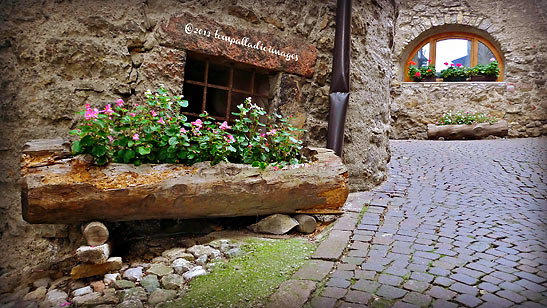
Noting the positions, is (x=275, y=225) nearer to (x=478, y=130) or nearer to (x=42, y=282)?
(x=42, y=282)

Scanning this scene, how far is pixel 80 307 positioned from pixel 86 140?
102cm

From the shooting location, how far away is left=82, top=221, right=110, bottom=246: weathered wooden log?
237 centimetres

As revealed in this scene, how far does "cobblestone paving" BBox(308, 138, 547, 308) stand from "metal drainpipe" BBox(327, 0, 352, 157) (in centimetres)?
67

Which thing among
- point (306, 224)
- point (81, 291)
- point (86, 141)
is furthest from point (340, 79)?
point (81, 291)

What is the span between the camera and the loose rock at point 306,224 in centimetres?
293

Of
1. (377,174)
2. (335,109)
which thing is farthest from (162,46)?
(377,174)

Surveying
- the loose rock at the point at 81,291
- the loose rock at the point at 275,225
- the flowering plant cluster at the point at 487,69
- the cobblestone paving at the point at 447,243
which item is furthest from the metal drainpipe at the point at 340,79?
the flowering plant cluster at the point at 487,69

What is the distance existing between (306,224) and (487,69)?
27.2 ft

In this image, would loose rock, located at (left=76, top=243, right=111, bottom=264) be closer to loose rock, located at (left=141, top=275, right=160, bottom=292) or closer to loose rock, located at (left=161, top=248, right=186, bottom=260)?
loose rock, located at (left=141, top=275, right=160, bottom=292)

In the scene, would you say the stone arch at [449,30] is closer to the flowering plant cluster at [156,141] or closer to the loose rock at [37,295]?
the flowering plant cluster at [156,141]

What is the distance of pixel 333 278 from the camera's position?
217cm

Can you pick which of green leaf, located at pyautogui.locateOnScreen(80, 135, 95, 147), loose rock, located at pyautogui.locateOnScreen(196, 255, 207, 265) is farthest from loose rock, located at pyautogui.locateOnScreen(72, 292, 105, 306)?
green leaf, located at pyautogui.locateOnScreen(80, 135, 95, 147)

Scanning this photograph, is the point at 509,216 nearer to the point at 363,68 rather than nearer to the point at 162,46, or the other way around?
the point at 363,68

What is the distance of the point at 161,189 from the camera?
8.18 ft
